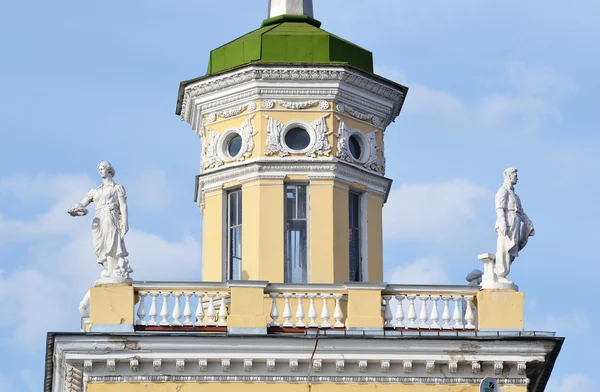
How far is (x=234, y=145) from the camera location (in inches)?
1486

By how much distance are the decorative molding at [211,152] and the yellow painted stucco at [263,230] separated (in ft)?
2.75

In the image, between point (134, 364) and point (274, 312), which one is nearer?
point (134, 364)

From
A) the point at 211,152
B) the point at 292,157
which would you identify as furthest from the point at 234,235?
the point at 292,157

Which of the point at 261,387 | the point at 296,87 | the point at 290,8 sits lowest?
the point at 261,387

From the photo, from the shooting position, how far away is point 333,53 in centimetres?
3788

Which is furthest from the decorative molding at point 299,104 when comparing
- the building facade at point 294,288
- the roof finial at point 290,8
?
the roof finial at point 290,8

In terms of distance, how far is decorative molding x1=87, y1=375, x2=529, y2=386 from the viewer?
1355 inches

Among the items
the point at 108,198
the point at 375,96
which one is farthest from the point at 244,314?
the point at 375,96

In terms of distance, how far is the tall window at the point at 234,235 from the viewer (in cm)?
3712

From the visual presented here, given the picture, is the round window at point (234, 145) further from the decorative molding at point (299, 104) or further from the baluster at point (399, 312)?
the baluster at point (399, 312)

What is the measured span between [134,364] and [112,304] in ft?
3.42

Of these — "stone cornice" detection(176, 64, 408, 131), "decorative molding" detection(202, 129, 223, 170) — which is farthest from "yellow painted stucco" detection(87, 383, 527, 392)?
"stone cornice" detection(176, 64, 408, 131)

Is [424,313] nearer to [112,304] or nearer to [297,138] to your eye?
[297,138]

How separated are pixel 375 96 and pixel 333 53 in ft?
3.34
